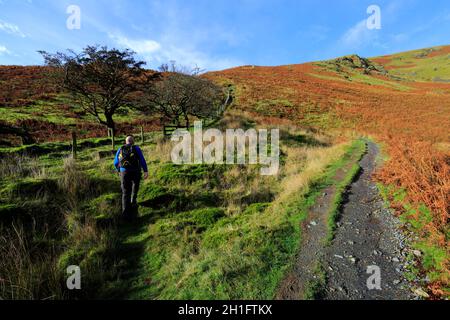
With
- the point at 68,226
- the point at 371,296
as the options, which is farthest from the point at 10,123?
the point at 371,296

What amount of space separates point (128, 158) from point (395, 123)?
1049 inches

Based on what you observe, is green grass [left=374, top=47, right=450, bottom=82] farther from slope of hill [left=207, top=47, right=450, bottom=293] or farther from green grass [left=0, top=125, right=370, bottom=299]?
green grass [left=0, top=125, right=370, bottom=299]

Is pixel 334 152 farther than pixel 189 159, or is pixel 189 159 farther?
pixel 334 152

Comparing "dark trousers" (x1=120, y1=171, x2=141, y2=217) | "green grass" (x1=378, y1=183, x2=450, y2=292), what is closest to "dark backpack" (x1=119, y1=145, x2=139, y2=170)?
"dark trousers" (x1=120, y1=171, x2=141, y2=217)

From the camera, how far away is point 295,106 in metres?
31.4

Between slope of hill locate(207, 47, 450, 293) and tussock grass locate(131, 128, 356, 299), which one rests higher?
slope of hill locate(207, 47, 450, 293)

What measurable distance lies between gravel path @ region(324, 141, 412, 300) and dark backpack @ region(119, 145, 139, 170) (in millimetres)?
5250

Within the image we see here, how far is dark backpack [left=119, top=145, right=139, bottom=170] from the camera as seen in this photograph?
667 centimetres

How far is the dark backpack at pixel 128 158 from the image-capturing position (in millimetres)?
6672

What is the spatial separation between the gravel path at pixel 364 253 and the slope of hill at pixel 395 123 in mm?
398

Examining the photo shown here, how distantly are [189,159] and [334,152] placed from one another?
8323mm

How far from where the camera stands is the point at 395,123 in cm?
2420

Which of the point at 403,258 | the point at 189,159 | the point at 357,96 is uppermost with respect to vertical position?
the point at 357,96

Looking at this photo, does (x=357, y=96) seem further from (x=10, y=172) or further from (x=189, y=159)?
(x=10, y=172)
